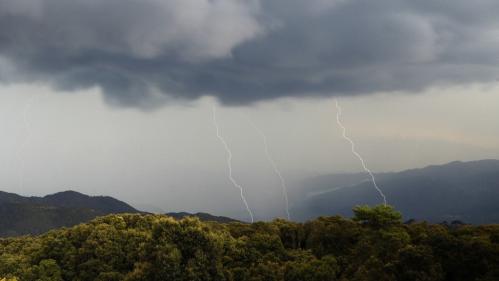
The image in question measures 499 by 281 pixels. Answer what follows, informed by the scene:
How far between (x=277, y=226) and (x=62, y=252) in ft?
86.5

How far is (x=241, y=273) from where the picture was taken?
5056 cm

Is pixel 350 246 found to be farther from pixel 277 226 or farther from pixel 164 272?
pixel 164 272

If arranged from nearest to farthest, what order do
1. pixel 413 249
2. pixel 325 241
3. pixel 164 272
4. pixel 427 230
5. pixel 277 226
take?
pixel 413 249 → pixel 164 272 → pixel 427 230 → pixel 325 241 → pixel 277 226

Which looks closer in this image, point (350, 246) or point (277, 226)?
point (350, 246)

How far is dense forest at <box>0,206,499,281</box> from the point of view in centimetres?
4200

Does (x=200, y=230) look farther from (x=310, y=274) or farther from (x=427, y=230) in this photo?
(x=427, y=230)

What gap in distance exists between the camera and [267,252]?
2188 inches

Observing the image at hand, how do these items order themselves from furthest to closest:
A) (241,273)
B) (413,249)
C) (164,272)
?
1. (241,273)
2. (164,272)
3. (413,249)

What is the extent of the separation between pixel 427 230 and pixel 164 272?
93.4 feet

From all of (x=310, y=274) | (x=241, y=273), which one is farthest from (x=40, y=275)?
(x=310, y=274)

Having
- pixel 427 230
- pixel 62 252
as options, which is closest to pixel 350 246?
pixel 427 230

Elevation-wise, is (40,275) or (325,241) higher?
(325,241)

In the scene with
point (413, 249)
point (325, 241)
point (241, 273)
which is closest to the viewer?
point (413, 249)

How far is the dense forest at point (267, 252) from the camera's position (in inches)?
1654
